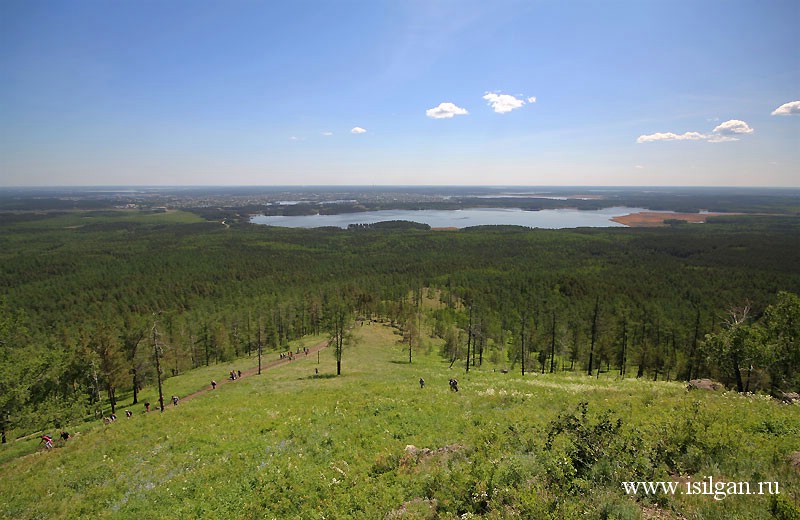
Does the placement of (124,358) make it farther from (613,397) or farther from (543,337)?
(543,337)

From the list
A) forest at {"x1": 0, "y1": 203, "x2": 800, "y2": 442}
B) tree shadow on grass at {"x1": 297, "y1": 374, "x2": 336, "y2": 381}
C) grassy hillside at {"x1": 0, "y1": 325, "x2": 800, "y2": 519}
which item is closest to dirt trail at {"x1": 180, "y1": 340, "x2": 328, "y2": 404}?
forest at {"x1": 0, "y1": 203, "x2": 800, "y2": 442}

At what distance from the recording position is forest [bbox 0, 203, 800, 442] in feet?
114

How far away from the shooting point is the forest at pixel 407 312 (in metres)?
34.7

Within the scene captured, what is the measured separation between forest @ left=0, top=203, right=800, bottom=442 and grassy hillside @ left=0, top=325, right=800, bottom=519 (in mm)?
14851

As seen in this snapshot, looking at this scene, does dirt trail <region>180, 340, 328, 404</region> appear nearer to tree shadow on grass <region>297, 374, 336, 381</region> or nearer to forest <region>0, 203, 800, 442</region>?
forest <region>0, 203, 800, 442</region>

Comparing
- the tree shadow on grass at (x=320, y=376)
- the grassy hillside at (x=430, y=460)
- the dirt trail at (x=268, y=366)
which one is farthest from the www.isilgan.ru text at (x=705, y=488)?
the dirt trail at (x=268, y=366)

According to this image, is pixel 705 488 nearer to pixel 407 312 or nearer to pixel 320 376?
pixel 320 376

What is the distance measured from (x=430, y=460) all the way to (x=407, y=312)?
82.0 metres

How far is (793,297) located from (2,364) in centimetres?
7015

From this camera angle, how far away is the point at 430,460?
14.3 m

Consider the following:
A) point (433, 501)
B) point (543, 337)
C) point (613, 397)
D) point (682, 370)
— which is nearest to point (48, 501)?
point (433, 501)

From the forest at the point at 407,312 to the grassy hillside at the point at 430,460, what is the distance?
14.9m

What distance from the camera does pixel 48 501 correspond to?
16.1m

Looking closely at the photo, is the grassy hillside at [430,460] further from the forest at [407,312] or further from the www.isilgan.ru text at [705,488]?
the forest at [407,312]
